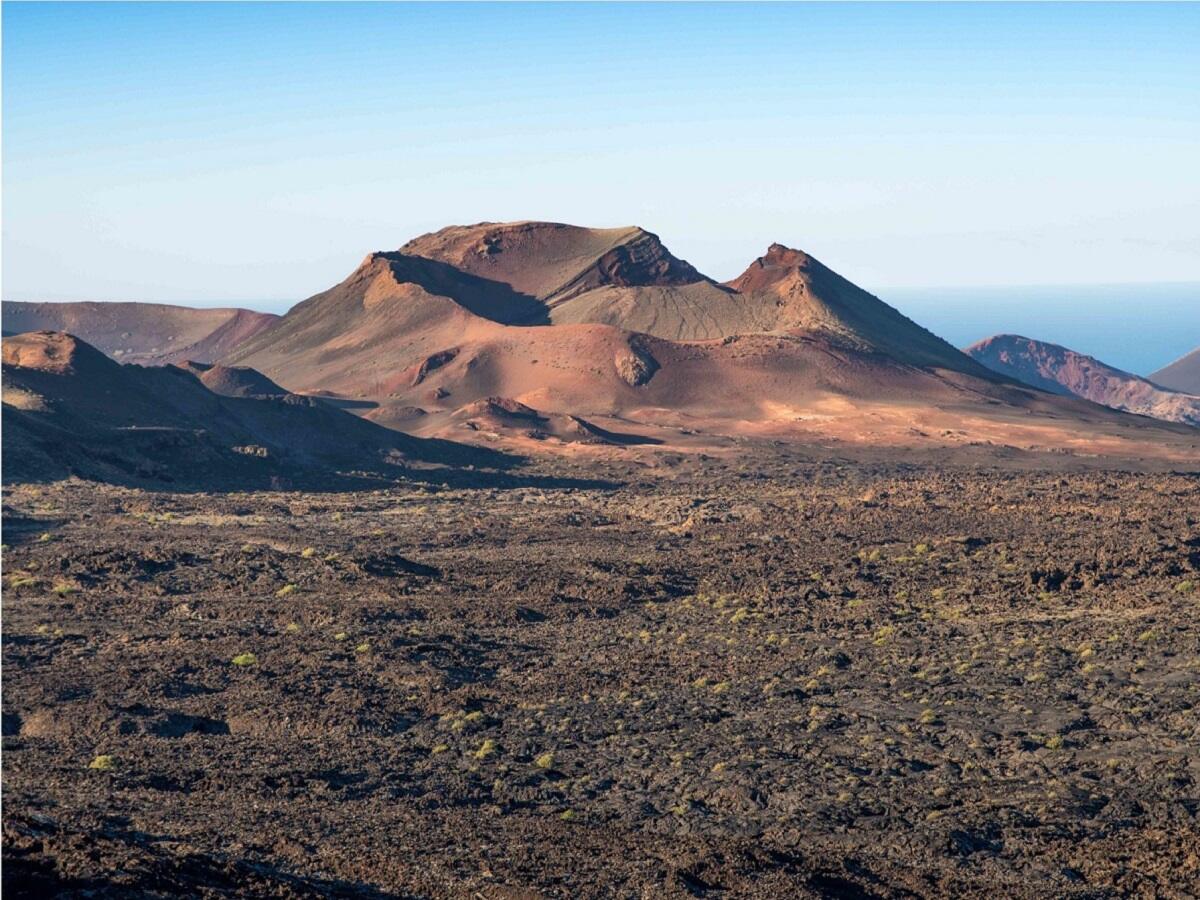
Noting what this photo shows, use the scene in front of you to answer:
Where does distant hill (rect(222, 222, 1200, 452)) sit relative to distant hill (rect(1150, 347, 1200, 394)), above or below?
below

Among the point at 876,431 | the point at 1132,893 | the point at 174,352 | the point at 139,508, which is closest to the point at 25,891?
the point at 1132,893

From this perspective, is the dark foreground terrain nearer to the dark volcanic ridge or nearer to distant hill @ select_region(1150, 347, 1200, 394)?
the dark volcanic ridge

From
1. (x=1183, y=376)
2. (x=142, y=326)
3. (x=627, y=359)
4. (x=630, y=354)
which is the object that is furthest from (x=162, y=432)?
(x=1183, y=376)

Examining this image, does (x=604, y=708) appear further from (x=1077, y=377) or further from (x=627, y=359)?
(x=1077, y=377)

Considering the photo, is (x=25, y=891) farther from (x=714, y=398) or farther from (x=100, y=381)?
(x=714, y=398)

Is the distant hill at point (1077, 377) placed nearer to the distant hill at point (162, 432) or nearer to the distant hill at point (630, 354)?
the distant hill at point (630, 354)

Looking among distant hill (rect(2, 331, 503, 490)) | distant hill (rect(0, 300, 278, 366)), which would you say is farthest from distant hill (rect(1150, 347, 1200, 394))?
distant hill (rect(2, 331, 503, 490))
